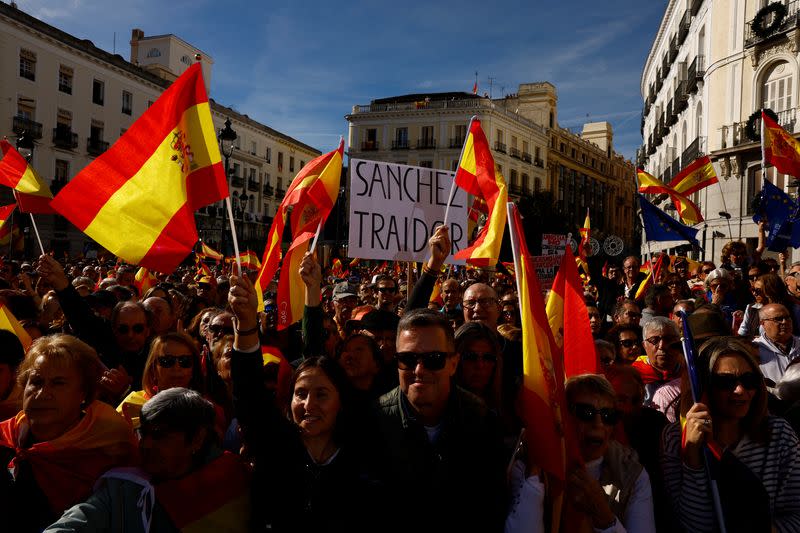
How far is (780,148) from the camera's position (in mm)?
9148

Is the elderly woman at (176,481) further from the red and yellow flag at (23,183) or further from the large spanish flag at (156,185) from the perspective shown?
the red and yellow flag at (23,183)

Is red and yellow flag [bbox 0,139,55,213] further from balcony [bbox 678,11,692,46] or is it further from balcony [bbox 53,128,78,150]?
balcony [bbox 53,128,78,150]

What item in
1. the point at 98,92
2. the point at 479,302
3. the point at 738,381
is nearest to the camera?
the point at 738,381

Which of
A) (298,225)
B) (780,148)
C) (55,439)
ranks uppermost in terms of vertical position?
(780,148)

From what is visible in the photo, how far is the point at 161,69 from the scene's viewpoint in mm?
47469

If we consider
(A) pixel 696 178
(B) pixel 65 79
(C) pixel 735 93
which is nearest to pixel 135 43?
(B) pixel 65 79

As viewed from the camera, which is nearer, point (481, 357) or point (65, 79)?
point (481, 357)

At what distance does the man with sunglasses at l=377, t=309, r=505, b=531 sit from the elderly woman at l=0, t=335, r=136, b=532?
1083 millimetres

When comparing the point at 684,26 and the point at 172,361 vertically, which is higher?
the point at 684,26

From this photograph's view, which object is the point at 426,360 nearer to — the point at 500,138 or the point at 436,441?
the point at 436,441

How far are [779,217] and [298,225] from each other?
7113 millimetres

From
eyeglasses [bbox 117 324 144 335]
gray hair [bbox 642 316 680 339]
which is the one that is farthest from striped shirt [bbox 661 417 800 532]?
eyeglasses [bbox 117 324 144 335]

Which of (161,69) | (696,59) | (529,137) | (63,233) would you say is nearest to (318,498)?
(696,59)

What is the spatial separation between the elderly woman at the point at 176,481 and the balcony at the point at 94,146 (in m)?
39.2
